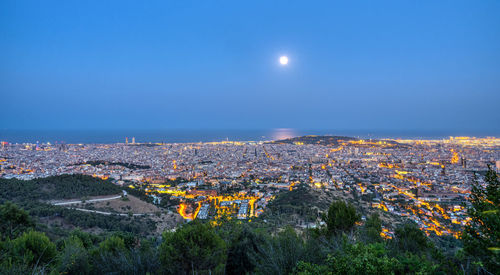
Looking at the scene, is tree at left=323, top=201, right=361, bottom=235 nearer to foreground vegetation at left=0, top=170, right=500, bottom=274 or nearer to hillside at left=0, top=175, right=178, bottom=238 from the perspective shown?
foreground vegetation at left=0, top=170, right=500, bottom=274

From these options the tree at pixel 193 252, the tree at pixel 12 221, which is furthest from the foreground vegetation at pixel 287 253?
the tree at pixel 12 221

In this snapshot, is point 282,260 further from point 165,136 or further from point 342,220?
point 165,136

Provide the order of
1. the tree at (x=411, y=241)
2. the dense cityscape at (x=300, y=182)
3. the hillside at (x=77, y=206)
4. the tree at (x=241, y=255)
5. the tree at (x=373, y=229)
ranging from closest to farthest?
1. the tree at (x=241, y=255)
2. the tree at (x=411, y=241)
3. the tree at (x=373, y=229)
4. the hillside at (x=77, y=206)
5. the dense cityscape at (x=300, y=182)

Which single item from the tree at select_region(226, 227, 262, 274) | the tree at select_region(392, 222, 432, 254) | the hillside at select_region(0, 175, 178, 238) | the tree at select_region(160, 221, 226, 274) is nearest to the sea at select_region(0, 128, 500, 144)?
the hillside at select_region(0, 175, 178, 238)

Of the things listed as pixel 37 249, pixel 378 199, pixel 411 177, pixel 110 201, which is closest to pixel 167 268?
pixel 37 249

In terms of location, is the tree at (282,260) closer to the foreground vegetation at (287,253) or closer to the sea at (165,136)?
the foreground vegetation at (287,253)

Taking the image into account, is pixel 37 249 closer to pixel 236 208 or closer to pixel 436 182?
pixel 236 208

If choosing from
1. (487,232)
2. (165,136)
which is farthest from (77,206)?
(165,136)
